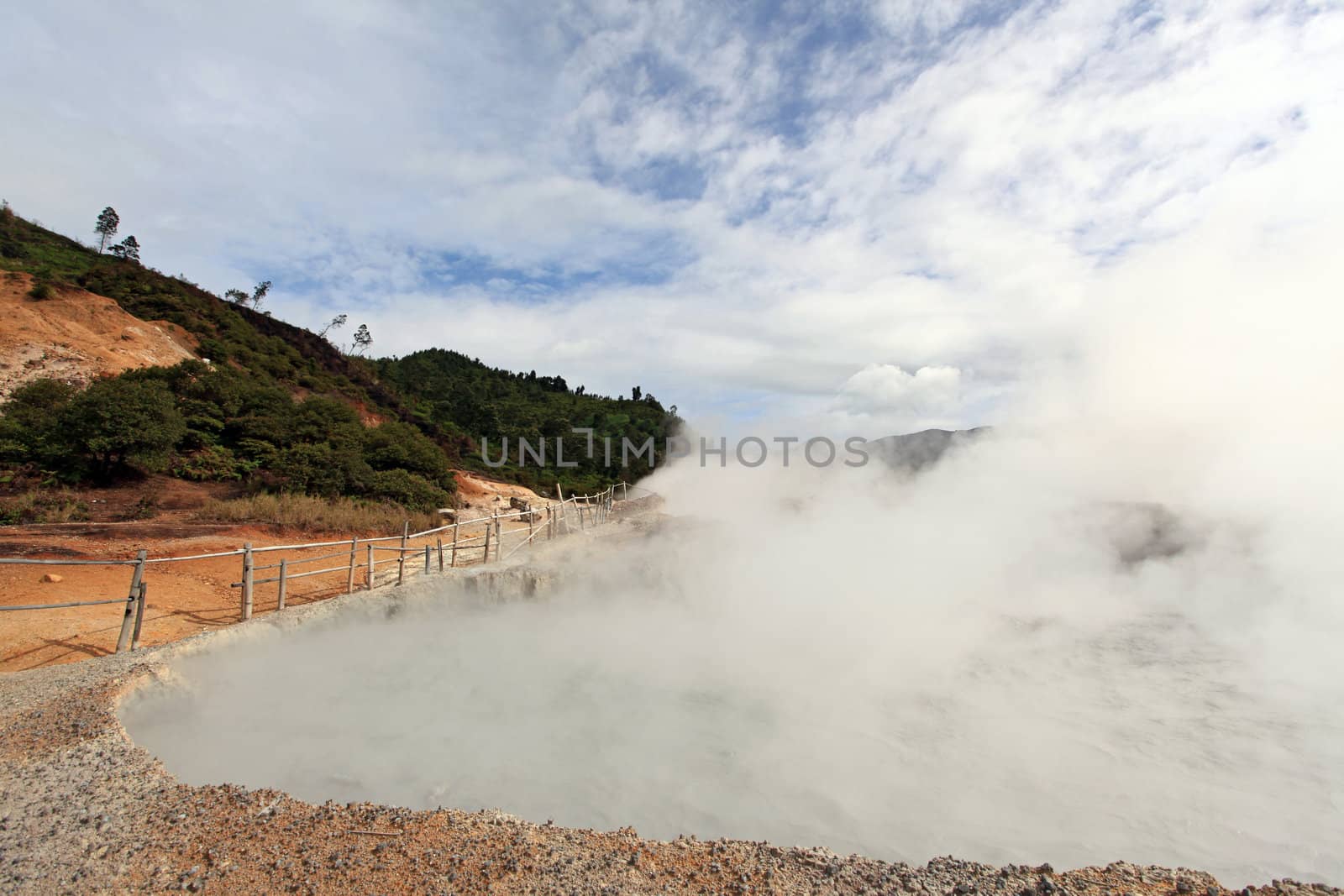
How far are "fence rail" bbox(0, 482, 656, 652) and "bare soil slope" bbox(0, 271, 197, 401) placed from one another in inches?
492

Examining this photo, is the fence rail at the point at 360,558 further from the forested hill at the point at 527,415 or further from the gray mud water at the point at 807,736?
the forested hill at the point at 527,415

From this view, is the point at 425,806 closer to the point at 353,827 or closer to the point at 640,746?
the point at 353,827

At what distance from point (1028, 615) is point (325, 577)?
9338 millimetres

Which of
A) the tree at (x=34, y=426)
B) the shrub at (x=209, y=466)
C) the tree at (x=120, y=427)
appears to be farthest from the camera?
the shrub at (x=209, y=466)

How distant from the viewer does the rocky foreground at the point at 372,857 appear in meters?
2.51

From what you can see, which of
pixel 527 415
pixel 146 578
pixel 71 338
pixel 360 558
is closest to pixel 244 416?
pixel 71 338

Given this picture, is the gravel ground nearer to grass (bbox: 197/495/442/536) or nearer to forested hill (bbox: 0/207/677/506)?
grass (bbox: 197/495/442/536)

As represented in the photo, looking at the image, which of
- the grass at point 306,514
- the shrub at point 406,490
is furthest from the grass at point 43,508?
the shrub at point 406,490

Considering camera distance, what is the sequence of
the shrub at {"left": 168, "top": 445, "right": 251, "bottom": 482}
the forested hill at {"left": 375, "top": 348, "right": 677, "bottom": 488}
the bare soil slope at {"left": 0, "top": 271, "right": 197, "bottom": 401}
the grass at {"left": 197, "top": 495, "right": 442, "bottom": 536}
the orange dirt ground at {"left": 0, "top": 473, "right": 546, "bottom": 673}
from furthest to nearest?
the forested hill at {"left": 375, "top": 348, "right": 677, "bottom": 488} → the bare soil slope at {"left": 0, "top": 271, "right": 197, "bottom": 401} → the shrub at {"left": 168, "top": 445, "right": 251, "bottom": 482} → the grass at {"left": 197, "top": 495, "right": 442, "bottom": 536} → the orange dirt ground at {"left": 0, "top": 473, "right": 546, "bottom": 673}

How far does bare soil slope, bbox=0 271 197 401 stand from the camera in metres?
17.7

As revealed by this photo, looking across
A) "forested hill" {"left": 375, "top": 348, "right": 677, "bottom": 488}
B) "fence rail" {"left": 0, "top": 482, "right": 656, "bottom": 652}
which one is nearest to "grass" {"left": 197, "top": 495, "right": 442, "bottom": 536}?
"fence rail" {"left": 0, "top": 482, "right": 656, "bottom": 652}

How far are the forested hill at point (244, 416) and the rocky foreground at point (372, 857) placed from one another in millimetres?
13378

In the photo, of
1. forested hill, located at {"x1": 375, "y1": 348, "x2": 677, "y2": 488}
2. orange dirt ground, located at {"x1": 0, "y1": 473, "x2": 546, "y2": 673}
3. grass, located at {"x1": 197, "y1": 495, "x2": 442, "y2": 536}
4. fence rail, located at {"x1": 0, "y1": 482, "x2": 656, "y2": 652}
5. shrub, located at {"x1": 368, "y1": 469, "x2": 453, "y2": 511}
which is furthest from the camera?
forested hill, located at {"x1": 375, "y1": 348, "x2": 677, "y2": 488}

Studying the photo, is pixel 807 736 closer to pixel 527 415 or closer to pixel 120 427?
pixel 120 427
